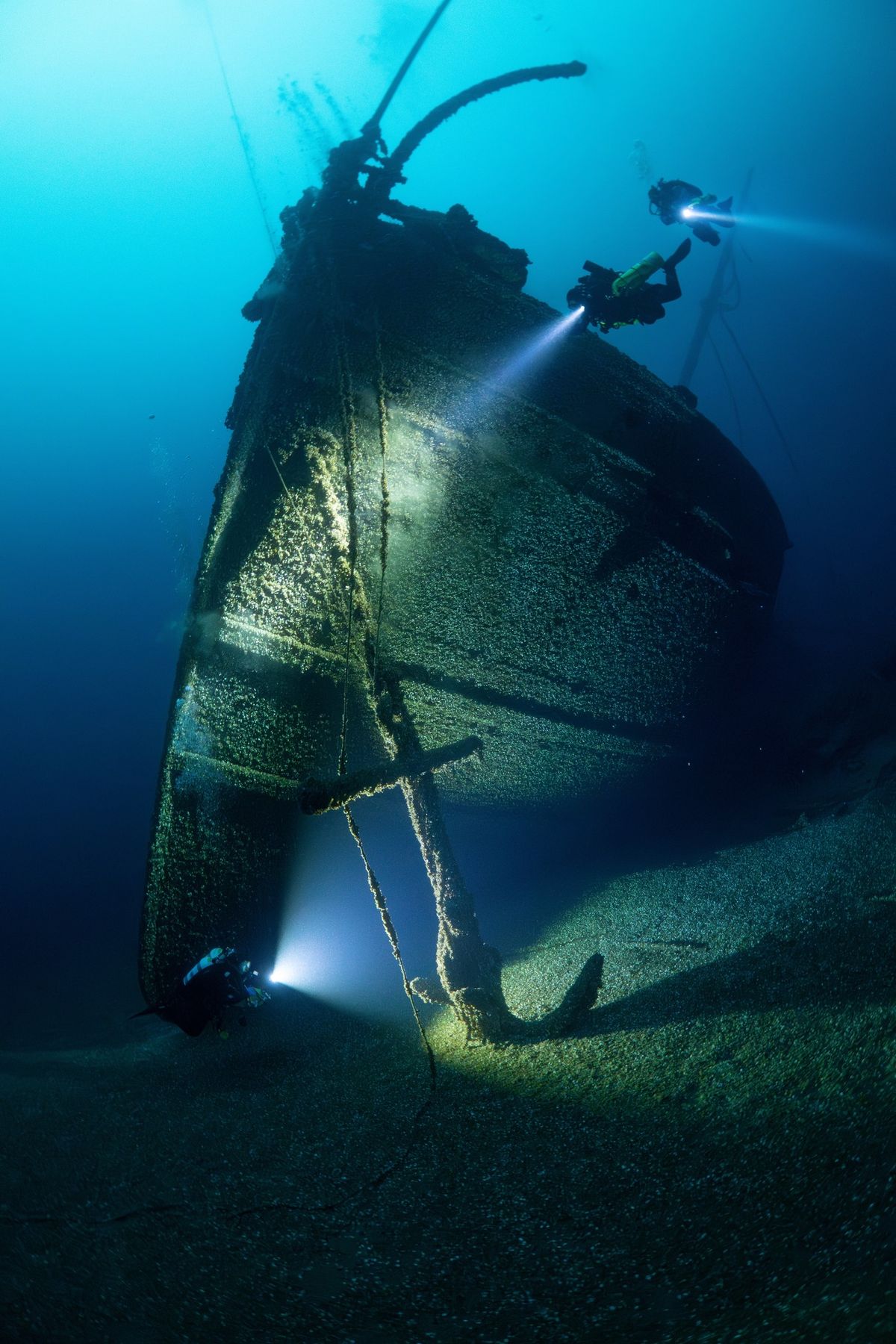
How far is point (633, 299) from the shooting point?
12.3 ft

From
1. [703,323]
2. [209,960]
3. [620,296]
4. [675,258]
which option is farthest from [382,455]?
[703,323]

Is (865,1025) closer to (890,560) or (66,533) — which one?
(890,560)

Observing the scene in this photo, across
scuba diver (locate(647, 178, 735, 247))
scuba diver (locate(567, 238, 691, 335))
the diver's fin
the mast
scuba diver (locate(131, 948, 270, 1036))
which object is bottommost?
scuba diver (locate(131, 948, 270, 1036))

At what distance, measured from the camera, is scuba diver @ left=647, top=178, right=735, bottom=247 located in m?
4.60

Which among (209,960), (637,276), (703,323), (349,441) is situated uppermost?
(703,323)

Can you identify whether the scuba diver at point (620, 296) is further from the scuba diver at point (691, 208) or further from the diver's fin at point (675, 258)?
the scuba diver at point (691, 208)

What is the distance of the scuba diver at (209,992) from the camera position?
3.54m

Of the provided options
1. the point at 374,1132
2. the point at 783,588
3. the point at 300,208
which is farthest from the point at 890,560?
the point at 374,1132

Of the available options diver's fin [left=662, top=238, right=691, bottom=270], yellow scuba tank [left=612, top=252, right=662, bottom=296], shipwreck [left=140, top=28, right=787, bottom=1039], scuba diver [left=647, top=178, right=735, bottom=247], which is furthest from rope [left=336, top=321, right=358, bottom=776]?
scuba diver [left=647, top=178, right=735, bottom=247]

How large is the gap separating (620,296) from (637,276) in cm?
14

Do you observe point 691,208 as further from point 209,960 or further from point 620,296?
point 209,960

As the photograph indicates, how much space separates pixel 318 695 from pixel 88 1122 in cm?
240

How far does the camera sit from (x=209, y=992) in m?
3.58

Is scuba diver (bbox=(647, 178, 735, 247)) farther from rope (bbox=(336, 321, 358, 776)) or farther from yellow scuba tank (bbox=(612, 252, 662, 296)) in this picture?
rope (bbox=(336, 321, 358, 776))
